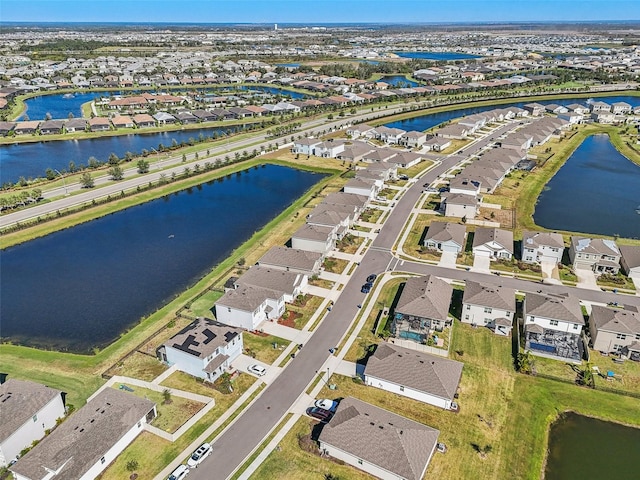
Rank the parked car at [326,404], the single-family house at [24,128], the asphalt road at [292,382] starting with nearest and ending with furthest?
the asphalt road at [292,382] → the parked car at [326,404] → the single-family house at [24,128]

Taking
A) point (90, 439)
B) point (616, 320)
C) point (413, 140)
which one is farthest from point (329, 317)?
point (413, 140)

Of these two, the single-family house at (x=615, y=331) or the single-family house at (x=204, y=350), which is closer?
the single-family house at (x=204, y=350)

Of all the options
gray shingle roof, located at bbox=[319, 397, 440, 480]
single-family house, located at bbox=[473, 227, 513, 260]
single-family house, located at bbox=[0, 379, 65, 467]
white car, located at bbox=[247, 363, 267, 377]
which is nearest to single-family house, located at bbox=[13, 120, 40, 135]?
single-family house, located at bbox=[0, 379, 65, 467]

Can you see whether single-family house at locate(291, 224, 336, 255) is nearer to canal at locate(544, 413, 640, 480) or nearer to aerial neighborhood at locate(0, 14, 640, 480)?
aerial neighborhood at locate(0, 14, 640, 480)

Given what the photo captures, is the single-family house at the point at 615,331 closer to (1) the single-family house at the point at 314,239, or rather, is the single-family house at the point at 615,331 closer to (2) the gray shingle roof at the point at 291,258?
(2) the gray shingle roof at the point at 291,258

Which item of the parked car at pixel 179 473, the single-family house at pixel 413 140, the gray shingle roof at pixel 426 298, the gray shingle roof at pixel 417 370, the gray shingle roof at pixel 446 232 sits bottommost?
the parked car at pixel 179 473

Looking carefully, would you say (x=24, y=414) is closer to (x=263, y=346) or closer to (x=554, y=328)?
(x=263, y=346)

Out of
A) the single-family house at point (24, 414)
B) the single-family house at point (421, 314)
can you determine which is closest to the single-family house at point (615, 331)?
the single-family house at point (421, 314)
